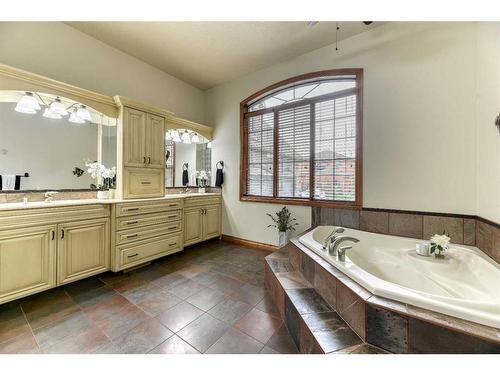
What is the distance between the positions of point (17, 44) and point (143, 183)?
6.04 ft

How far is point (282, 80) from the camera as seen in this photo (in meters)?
3.10

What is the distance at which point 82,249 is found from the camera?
2088 millimetres

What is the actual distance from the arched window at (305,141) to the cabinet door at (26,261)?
2.50 m

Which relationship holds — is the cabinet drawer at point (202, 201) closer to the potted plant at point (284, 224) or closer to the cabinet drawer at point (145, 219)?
the cabinet drawer at point (145, 219)

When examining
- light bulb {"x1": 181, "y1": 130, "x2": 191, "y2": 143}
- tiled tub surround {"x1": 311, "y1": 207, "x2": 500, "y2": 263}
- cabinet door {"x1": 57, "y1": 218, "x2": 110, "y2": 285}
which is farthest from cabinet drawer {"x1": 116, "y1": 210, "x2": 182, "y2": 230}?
tiled tub surround {"x1": 311, "y1": 207, "x2": 500, "y2": 263}

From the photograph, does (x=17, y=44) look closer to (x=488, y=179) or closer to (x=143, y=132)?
(x=143, y=132)

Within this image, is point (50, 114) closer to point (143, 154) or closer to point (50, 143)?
point (50, 143)

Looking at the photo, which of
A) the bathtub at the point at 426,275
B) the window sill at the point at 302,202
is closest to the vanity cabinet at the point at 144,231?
the window sill at the point at 302,202

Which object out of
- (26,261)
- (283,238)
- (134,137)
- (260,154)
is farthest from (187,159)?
(26,261)

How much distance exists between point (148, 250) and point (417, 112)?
3.59 meters

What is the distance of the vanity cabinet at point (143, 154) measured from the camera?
253 centimetres

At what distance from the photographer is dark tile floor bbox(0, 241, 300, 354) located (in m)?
1.32

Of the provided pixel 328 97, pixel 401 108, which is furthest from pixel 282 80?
pixel 401 108

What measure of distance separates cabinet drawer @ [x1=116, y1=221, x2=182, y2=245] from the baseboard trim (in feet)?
3.43
